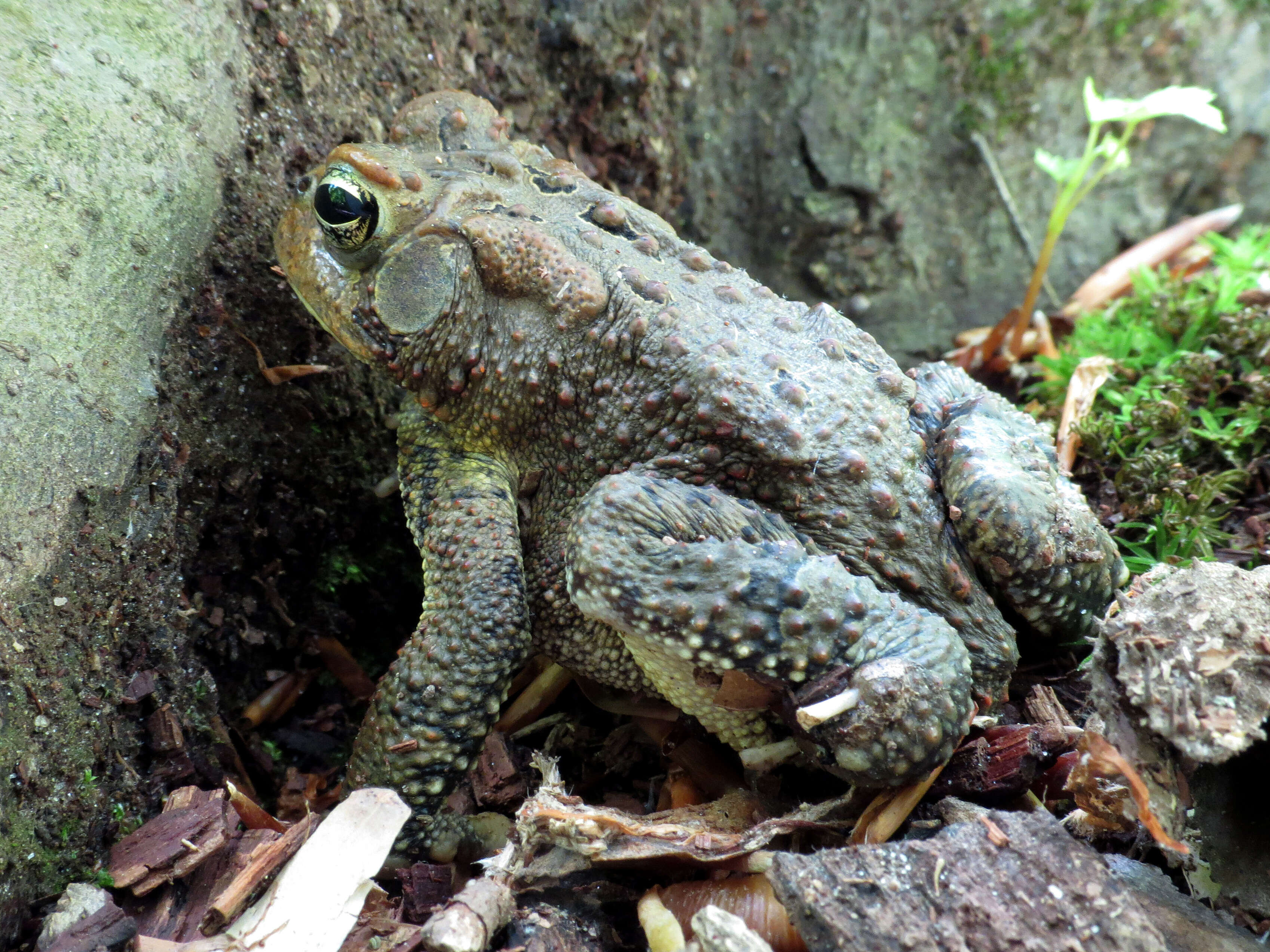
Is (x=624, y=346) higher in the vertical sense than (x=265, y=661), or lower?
higher

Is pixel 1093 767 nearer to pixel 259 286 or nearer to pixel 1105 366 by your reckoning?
pixel 1105 366

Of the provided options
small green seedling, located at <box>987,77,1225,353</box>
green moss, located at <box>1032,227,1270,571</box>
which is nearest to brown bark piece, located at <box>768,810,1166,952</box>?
green moss, located at <box>1032,227,1270,571</box>

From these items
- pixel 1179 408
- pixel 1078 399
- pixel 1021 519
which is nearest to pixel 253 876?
pixel 1021 519

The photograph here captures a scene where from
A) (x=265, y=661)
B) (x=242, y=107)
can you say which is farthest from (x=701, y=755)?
(x=242, y=107)

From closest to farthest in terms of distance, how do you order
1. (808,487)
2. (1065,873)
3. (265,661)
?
1. (1065,873)
2. (808,487)
3. (265,661)

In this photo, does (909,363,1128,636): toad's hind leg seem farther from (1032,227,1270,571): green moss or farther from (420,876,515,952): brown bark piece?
(420,876,515,952): brown bark piece

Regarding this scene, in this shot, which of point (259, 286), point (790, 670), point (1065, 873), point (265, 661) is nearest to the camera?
point (1065, 873)

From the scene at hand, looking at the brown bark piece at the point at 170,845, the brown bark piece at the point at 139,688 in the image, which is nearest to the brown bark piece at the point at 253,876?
the brown bark piece at the point at 170,845

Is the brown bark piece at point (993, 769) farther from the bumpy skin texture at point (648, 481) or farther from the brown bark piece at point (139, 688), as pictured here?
the brown bark piece at point (139, 688)
